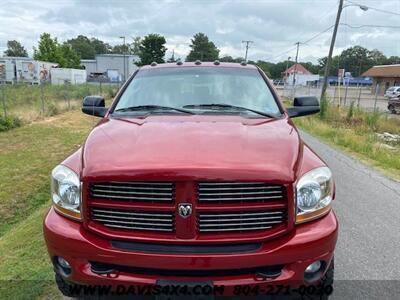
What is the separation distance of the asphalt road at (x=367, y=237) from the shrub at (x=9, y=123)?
1034 centimetres

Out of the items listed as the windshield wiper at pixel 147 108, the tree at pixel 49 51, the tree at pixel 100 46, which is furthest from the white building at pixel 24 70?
the tree at pixel 100 46

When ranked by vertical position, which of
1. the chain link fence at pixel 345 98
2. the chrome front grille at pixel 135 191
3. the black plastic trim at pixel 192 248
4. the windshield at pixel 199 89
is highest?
the windshield at pixel 199 89

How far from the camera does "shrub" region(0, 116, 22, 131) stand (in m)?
13.0

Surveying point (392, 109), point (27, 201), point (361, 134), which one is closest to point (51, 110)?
point (27, 201)

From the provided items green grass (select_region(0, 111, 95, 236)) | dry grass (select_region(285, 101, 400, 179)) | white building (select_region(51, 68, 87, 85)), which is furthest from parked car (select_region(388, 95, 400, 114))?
white building (select_region(51, 68, 87, 85))

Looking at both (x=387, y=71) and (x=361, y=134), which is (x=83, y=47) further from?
(x=361, y=134)

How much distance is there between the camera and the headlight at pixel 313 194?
2529 mm

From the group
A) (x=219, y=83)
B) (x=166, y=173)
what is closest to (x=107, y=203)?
(x=166, y=173)

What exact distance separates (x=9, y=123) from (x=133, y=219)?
1240 cm

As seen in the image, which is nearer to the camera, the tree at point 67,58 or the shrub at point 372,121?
the shrub at point 372,121

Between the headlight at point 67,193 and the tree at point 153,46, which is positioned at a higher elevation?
the tree at point 153,46

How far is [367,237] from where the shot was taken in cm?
462

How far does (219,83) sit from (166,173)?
2.04 meters

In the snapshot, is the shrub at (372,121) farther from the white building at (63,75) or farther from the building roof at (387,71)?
the white building at (63,75)
